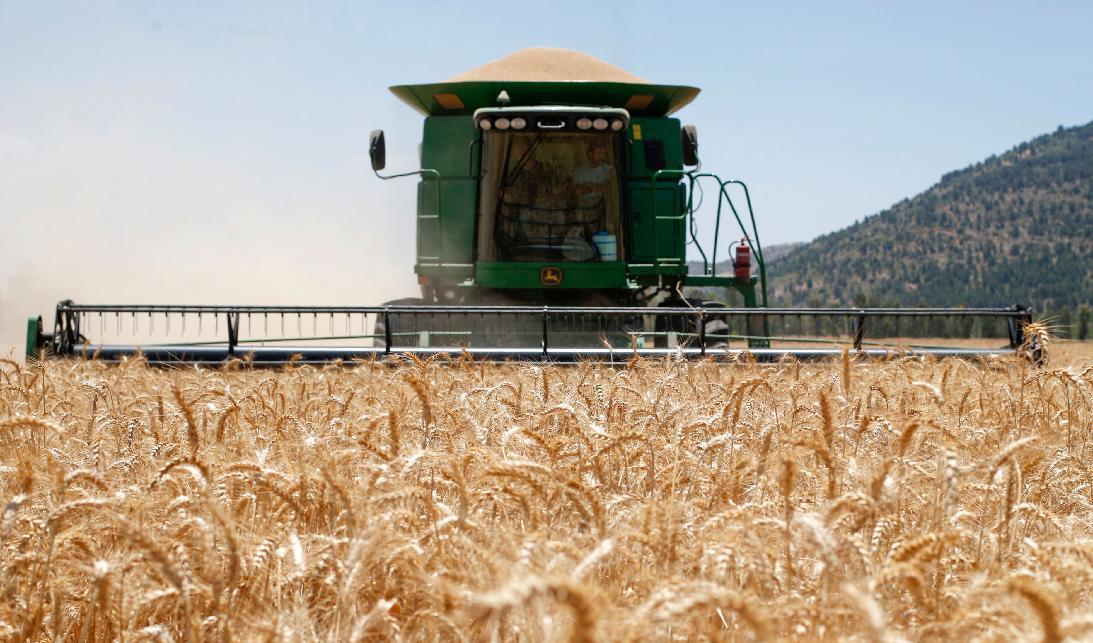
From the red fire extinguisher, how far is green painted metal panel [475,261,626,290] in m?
1.75

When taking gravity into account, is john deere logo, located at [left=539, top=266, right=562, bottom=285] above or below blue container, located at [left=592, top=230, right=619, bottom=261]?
below

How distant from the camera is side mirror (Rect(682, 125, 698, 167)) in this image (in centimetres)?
992

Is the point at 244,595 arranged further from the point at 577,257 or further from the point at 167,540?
the point at 577,257

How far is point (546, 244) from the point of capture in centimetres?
991

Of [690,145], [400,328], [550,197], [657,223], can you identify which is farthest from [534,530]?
[657,223]

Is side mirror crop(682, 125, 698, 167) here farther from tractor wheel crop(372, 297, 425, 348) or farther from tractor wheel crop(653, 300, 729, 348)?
tractor wheel crop(372, 297, 425, 348)

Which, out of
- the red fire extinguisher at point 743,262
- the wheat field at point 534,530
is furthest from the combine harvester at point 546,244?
the wheat field at point 534,530

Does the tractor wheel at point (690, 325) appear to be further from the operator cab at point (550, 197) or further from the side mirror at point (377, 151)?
the side mirror at point (377, 151)

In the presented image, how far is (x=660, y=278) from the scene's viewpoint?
10.5 meters

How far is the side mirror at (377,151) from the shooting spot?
9.57 metres

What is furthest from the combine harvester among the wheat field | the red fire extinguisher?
the wheat field

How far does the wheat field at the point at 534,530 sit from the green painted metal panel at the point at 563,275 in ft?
19.3

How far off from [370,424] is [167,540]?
3.31 feet

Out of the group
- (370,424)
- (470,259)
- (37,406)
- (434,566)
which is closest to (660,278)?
(470,259)
